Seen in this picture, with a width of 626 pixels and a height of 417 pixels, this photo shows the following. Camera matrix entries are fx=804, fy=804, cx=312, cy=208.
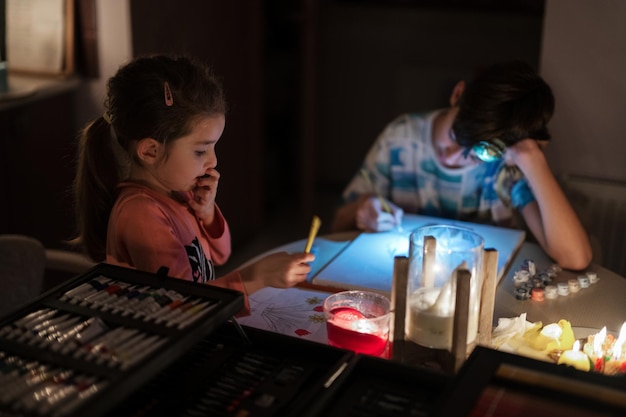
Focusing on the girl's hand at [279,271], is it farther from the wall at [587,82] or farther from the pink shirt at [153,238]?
the wall at [587,82]

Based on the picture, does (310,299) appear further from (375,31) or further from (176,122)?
(375,31)

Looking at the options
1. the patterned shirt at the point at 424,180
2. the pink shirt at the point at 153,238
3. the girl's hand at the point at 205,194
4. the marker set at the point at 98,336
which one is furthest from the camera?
the patterned shirt at the point at 424,180

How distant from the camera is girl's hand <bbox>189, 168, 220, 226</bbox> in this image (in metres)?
1.67

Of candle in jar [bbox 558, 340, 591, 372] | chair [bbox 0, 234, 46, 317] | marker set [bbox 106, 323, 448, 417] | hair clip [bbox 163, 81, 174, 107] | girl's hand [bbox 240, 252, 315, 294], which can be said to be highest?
hair clip [bbox 163, 81, 174, 107]

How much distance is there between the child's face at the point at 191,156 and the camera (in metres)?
1.54

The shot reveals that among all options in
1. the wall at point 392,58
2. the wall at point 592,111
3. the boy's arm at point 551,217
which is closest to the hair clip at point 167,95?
the boy's arm at point 551,217

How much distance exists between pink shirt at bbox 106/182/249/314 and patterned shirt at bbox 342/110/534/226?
0.73 m

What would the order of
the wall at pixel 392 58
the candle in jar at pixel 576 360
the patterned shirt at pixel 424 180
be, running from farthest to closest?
the wall at pixel 392 58, the patterned shirt at pixel 424 180, the candle in jar at pixel 576 360

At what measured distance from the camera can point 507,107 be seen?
1.88 meters

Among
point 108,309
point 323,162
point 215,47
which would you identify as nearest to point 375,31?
point 323,162

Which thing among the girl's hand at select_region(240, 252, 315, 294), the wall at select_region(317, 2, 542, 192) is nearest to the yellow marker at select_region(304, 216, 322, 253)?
the girl's hand at select_region(240, 252, 315, 294)

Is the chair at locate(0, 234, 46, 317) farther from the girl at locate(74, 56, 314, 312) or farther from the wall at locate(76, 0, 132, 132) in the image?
the wall at locate(76, 0, 132, 132)

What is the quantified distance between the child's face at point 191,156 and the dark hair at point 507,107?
65cm

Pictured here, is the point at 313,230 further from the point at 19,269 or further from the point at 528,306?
the point at 19,269
